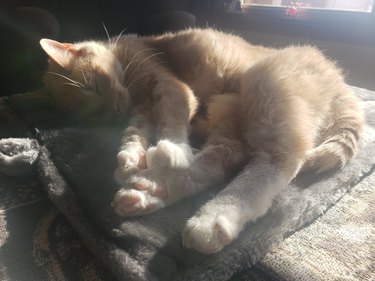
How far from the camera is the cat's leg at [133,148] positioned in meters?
1.07

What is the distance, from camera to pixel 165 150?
107 cm

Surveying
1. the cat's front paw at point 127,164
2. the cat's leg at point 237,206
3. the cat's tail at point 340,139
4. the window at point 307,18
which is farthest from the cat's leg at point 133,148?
the window at point 307,18

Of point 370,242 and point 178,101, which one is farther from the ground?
point 178,101

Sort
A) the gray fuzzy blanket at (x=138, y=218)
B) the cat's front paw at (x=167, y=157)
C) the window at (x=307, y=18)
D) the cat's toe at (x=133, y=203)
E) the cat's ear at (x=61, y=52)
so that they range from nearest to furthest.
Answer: the gray fuzzy blanket at (x=138, y=218), the cat's toe at (x=133, y=203), the cat's front paw at (x=167, y=157), the cat's ear at (x=61, y=52), the window at (x=307, y=18)

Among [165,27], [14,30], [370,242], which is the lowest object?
[370,242]

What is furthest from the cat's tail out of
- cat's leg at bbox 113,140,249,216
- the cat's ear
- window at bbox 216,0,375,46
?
window at bbox 216,0,375,46

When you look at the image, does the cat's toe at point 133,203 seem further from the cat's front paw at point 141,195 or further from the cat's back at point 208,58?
the cat's back at point 208,58

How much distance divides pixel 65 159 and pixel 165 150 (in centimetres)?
39

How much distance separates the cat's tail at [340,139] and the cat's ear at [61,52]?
105cm

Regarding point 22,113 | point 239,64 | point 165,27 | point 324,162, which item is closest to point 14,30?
point 22,113

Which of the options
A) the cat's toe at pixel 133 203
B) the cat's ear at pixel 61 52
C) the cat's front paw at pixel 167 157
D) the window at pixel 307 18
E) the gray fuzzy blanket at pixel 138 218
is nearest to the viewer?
the gray fuzzy blanket at pixel 138 218

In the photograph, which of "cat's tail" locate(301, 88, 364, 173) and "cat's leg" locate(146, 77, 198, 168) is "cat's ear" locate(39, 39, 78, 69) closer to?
"cat's leg" locate(146, 77, 198, 168)

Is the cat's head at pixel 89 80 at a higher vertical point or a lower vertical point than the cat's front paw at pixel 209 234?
higher

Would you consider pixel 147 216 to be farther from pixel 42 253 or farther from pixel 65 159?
pixel 65 159
